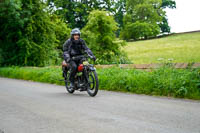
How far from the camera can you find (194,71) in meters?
7.99

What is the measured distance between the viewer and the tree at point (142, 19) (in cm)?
6156

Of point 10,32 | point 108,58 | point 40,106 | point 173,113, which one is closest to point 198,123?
point 173,113

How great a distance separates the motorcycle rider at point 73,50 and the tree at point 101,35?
1108cm

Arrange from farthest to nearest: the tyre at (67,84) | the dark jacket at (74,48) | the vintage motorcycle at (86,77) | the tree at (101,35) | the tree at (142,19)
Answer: the tree at (142,19) → the tree at (101,35) → the tyre at (67,84) → the dark jacket at (74,48) → the vintage motorcycle at (86,77)

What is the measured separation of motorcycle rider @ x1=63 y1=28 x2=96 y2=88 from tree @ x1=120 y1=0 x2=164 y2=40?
53.3m

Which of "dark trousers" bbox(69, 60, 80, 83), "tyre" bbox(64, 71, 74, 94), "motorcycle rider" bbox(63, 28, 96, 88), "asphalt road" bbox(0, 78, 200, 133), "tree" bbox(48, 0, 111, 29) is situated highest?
"tree" bbox(48, 0, 111, 29)

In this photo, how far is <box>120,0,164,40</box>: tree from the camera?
61.6 meters

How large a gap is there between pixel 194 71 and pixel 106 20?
521 inches

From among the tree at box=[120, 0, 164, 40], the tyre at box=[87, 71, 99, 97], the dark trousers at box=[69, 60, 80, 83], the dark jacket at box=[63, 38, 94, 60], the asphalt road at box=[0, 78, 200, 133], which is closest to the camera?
the asphalt road at box=[0, 78, 200, 133]

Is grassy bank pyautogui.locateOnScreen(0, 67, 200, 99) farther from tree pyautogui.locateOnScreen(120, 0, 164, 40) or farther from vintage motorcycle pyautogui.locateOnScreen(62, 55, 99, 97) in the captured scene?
tree pyautogui.locateOnScreen(120, 0, 164, 40)

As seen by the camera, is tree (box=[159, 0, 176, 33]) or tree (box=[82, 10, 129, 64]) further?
tree (box=[159, 0, 176, 33])

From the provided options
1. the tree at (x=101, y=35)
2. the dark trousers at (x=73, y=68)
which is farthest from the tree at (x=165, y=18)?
the dark trousers at (x=73, y=68)

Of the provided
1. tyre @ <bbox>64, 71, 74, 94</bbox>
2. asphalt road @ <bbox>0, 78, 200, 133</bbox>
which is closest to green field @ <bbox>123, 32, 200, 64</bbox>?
tyre @ <bbox>64, 71, 74, 94</bbox>

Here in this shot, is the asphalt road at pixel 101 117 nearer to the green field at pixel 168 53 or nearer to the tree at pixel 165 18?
the green field at pixel 168 53
